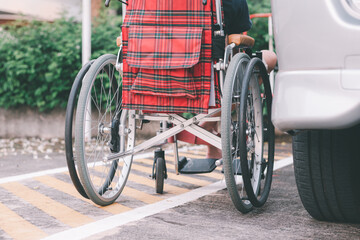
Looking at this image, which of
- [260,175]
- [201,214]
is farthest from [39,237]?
[260,175]

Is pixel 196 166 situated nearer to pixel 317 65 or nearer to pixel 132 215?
pixel 132 215

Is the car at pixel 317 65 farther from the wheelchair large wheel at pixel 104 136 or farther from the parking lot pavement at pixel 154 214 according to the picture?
the wheelchair large wheel at pixel 104 136

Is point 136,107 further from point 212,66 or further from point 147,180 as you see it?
point 147,180

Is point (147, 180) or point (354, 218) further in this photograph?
point (147, 180)

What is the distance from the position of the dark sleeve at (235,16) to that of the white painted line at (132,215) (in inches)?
43.7

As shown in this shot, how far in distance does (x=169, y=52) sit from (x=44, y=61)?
4870 mm

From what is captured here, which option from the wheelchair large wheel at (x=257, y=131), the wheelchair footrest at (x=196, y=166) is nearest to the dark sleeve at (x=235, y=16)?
the wheelchair large wheel at (x=257, y=131)

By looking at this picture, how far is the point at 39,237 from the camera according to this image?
271 centimetres

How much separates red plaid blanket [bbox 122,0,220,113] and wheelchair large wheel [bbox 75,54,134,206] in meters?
0.23

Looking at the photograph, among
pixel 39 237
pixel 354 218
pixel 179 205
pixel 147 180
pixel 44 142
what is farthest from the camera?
pixel 44 142

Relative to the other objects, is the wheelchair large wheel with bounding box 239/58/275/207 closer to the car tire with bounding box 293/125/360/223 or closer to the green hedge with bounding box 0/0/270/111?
the car tire with bounding box 293/125/360/223

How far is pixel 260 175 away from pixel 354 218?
84 centimetres

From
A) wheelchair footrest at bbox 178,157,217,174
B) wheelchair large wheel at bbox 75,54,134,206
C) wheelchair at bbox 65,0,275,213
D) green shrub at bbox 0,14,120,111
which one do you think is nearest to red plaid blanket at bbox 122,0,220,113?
wheelchair at bbox 65,0,275,213

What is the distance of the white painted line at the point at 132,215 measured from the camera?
2764mm
